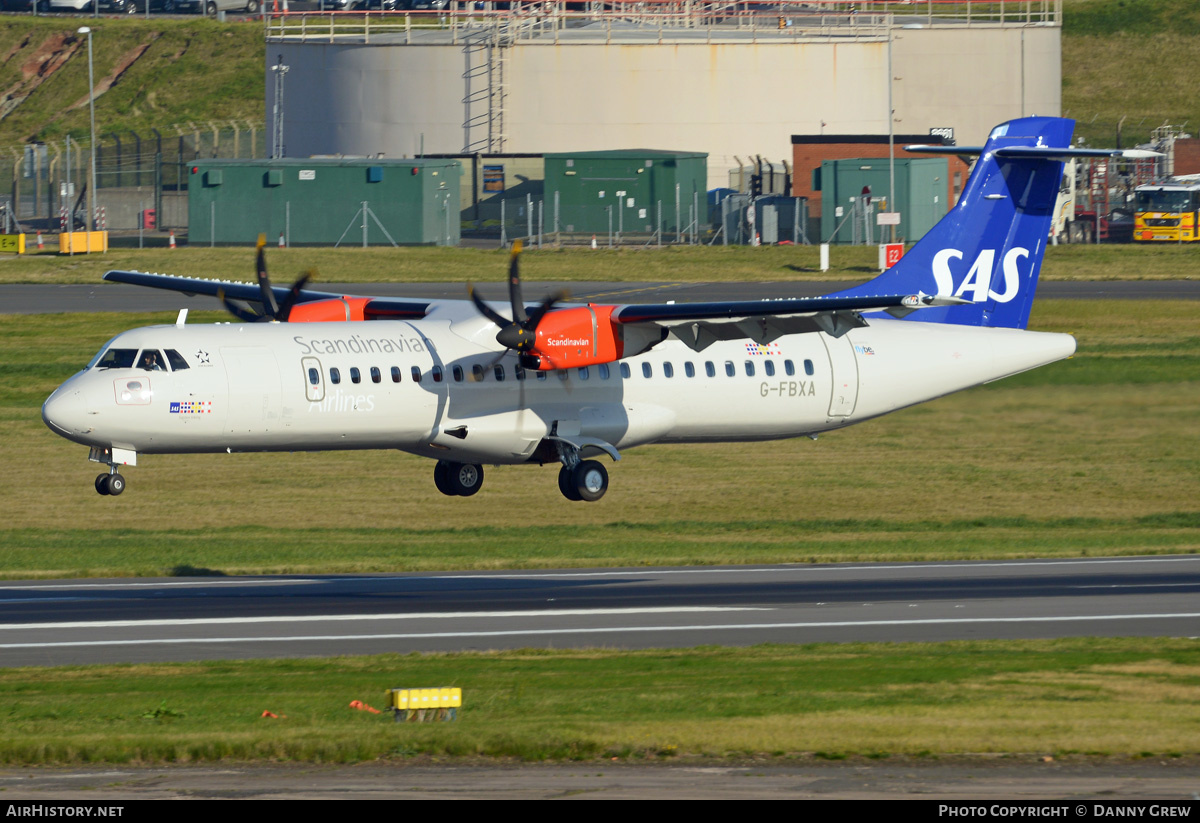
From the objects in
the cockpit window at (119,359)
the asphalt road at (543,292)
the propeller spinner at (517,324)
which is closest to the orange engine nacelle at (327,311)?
the propeller spinner at (517,324)

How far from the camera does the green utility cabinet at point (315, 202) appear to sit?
309ft

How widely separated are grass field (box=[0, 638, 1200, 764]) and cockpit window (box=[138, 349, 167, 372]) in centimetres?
919

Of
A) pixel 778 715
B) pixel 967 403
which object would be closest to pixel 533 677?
pixel 778 715

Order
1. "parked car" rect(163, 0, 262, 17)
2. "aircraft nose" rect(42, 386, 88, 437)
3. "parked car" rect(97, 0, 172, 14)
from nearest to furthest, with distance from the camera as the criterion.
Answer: "aircraft nose" rect(42, 386, 88, 437) < "parked car" rect(163, 0, 262, 17) < "parked car" rect(97, 0, 172, 14)

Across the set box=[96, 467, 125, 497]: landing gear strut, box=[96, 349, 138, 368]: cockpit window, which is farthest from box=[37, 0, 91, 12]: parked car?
box=[96, 467, 125, 497]: landing gear strut

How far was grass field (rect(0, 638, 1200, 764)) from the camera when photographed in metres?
21.1

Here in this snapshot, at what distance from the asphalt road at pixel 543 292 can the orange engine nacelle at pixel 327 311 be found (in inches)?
1159

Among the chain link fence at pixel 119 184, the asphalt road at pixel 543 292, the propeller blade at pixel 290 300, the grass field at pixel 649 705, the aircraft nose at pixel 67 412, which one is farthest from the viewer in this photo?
the chain link fence at pixel 119 184

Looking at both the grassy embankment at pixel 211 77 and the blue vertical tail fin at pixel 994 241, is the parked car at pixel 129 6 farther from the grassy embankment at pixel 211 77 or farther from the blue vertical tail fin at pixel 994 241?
the blue vertical tail fin at pixel 994 241

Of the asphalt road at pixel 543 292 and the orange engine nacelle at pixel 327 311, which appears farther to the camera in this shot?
the asphalt road at pixel 543 292

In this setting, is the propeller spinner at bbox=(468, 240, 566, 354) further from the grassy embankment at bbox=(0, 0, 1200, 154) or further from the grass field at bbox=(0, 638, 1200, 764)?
the grassy embankment at bbox=(0, 0, 1200, 154)

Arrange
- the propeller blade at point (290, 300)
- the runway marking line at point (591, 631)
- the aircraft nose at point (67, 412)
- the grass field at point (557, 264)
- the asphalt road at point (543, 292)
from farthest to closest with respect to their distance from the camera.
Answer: the grass field at point (557, 264)
the asphalt road at point (543, 292)
the propeller blade at point (290, 300)
the aircraft nose at point (67, 412)
the runway marking line at point (591, 631)

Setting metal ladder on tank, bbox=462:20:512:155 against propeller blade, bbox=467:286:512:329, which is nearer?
propeller blade, bbox=467:286:512:329
